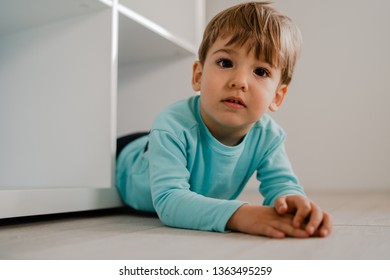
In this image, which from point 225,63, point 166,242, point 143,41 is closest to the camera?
point 166,242

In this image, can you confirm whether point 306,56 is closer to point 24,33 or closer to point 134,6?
point 134,6

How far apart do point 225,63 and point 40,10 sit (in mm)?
460

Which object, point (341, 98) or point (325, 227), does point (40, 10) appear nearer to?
point (325, 227)

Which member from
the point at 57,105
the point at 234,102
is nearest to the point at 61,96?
the point at 57,105

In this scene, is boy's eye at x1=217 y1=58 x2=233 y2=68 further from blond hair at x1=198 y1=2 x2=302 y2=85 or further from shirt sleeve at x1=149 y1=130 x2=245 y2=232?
shirt sleeve at x1=149 y1=130 x2=245 y2=232

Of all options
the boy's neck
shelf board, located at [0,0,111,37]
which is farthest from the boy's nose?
shelf board, located at [0,0,111,37]

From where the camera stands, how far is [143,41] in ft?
4.23

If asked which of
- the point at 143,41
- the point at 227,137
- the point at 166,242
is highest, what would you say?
the point at 143,41

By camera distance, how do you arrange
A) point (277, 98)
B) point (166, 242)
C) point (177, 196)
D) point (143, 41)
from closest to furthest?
point (166, 242), point (177, 196), point (277, 98), point (143, 41)

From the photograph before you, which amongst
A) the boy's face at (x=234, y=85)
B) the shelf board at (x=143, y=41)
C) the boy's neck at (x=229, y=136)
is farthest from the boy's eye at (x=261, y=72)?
the shelf board at (x=143, y=41)

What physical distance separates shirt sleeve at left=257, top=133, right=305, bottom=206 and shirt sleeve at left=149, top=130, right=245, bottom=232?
0.20 metres
